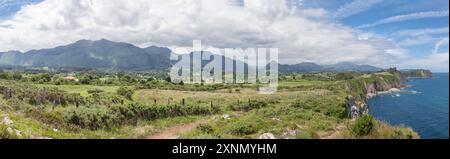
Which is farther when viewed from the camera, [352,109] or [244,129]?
[352,109]

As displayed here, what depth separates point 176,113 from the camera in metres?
27.5

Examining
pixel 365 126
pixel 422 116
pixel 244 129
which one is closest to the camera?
pixel 365 126

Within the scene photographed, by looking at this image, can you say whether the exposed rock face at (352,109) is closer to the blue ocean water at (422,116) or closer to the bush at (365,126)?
the blue ocean water at (422,116)

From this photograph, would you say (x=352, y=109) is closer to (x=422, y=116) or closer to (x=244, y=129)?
(x=422, y=116)

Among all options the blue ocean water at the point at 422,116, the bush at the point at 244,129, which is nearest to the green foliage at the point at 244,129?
the bush at the point at 244,129

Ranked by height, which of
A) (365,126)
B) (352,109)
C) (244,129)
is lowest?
(352,109)

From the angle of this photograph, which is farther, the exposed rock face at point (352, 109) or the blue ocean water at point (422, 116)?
the blue ocean water at point (422, 116)

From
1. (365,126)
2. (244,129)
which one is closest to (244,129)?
(244,129)

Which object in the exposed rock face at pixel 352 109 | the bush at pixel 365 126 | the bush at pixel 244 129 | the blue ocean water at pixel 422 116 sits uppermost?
the bush at pixel 365 126

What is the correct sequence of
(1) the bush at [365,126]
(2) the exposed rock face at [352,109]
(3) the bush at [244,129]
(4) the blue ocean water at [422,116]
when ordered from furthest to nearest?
(4) the blue ocean water at [422,116]
(2) the exposed rock face at [352,109]
(3) the bush at [244,129]
(1) the bush at [365,126]

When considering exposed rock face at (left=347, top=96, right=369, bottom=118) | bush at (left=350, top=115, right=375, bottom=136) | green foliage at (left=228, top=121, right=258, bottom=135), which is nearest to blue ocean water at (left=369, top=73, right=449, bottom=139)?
exposed rock face at (left=347, top=96, right=369, bottom=118)

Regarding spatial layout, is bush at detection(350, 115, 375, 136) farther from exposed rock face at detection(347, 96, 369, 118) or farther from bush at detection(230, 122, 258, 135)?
exposed rock face at detection(347, 96, 369, 118)
